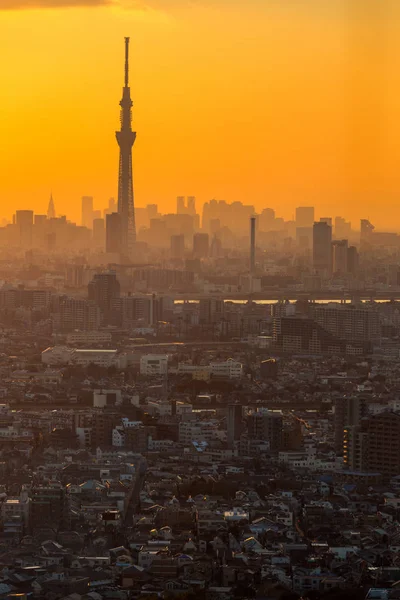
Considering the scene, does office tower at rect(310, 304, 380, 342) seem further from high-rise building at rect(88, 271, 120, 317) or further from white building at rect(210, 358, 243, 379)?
white building at rect(210, 358, 243, 379)

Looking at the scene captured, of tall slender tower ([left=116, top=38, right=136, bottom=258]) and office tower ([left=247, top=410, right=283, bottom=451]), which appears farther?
tall slender tower ([left=116, top=38, right=136, bottom=258])

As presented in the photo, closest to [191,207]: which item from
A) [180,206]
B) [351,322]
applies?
[180,206]

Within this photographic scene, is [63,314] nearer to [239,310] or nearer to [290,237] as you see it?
[239,310]

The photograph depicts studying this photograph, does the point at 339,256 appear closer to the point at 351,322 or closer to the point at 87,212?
the point at 87,212

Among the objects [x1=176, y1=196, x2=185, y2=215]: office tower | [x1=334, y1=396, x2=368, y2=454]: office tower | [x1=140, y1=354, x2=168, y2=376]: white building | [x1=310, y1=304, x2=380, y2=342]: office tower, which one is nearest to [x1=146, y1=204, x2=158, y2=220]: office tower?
[x1=176, y1=196, x2=185, y2=215]: office tower

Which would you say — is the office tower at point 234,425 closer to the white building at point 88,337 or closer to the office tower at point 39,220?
the white building at point 88,337

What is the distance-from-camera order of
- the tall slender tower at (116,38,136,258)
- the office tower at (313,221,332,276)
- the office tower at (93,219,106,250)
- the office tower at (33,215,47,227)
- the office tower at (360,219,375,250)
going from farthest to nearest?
the office tower at (93,219,106,250) < the office tower at (33,215,47,227) < the office tower at (313,221,332,276) < the tall slender tower at (116,38,136,258) < the office tower at (360,219,375,250)
